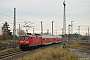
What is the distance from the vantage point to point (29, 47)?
38031 mm

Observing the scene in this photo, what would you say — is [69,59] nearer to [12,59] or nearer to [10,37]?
[12,59]

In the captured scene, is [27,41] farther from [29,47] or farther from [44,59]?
[44,59]

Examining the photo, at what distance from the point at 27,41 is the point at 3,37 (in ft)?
166

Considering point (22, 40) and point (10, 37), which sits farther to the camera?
point (10, 37)

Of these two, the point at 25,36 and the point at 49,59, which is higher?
the point at 25,36

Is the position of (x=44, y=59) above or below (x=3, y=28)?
below

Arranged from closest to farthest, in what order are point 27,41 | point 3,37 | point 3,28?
point 27,41 < point 3,37 < point 3,28

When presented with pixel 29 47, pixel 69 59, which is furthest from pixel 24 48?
pixel 69 59

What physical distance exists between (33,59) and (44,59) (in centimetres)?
161

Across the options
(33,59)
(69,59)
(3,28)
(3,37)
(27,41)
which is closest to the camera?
(33,59)

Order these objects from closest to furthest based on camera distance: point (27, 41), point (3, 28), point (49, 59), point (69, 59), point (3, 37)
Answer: point (49, 59)
point (69, 59)
point (27, 41)
point (3, 37)
point (3, 28)

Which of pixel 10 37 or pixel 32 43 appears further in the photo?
pixel 10 37

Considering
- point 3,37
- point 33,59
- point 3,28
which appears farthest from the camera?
point 3,28

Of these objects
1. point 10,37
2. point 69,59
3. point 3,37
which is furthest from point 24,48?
point 10,37
